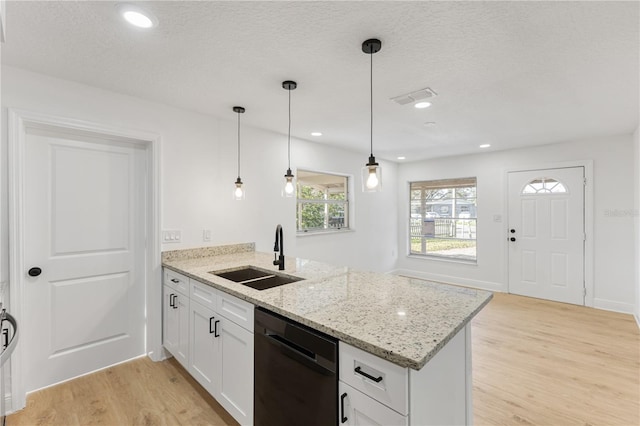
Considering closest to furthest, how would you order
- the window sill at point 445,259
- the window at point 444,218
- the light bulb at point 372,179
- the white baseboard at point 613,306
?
the light bulb at point 372,179
the white baseboard at point 613,306
the window sill at point 445,259
the window at point 444,218

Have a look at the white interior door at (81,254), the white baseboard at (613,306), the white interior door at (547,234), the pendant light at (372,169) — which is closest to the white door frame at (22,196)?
the white interior door at (81,254)

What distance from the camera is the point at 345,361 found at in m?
1.17

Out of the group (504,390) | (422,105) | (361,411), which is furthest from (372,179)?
(504,390)

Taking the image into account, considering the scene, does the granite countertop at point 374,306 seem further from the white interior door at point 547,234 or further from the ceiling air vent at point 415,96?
the white interior door at point 547,234

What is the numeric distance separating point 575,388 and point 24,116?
4556 mm

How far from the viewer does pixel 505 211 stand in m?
4.84

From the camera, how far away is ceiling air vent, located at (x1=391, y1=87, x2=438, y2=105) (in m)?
2.43

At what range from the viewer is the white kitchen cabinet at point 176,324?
2.32 meters

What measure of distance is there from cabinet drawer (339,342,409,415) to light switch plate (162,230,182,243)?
2203mm

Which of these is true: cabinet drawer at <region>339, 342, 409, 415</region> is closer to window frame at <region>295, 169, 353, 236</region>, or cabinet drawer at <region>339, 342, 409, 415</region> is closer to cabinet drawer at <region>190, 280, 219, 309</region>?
cabinet drawer at <region>190, 280, 219, 309</region>

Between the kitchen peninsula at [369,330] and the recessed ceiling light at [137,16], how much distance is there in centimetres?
155

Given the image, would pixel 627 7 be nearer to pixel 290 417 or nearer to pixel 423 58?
pixel 423 58

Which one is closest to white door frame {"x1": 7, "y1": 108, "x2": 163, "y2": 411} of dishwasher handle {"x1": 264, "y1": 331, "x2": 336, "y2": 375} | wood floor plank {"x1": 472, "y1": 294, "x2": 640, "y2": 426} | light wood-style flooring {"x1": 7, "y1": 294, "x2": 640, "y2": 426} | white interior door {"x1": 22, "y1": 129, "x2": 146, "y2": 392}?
white interior door {"x1": 22, "y1": 129, "x2": 146, "y2": 392}

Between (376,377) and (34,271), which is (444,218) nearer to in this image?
(376,377)
